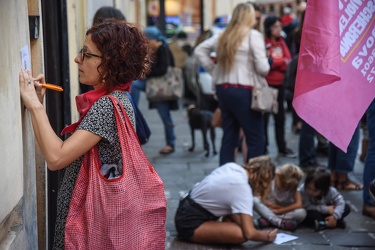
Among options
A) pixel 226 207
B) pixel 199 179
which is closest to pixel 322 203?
pixel 226 207

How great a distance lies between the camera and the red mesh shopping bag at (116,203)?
3.26 meters

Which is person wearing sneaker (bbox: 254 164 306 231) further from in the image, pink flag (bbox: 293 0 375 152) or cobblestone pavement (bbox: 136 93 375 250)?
pink flag (bbox: 293 0 375 152)

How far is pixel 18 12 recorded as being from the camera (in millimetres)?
3398

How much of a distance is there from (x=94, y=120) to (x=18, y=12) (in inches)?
22.1

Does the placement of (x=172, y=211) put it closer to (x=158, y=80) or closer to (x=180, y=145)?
(x=158, y=80)

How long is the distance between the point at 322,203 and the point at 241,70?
151 centimetres

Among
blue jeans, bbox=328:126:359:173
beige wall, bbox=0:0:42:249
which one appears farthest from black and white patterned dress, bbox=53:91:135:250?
Answer: blue jeans, bbox=328:126:359:173

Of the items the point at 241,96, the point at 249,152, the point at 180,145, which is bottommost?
the point at 180,145

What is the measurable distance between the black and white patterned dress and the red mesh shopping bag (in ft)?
0.11

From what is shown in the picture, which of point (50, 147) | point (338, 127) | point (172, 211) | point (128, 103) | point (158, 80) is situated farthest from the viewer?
point (158, 80)

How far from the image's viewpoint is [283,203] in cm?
679

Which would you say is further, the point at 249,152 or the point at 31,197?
the point at 249,152

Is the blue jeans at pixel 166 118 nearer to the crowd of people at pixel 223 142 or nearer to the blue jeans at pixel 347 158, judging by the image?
the crowd of people at pixel 223 142

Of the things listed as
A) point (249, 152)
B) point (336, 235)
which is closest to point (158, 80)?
point (249, 152)
